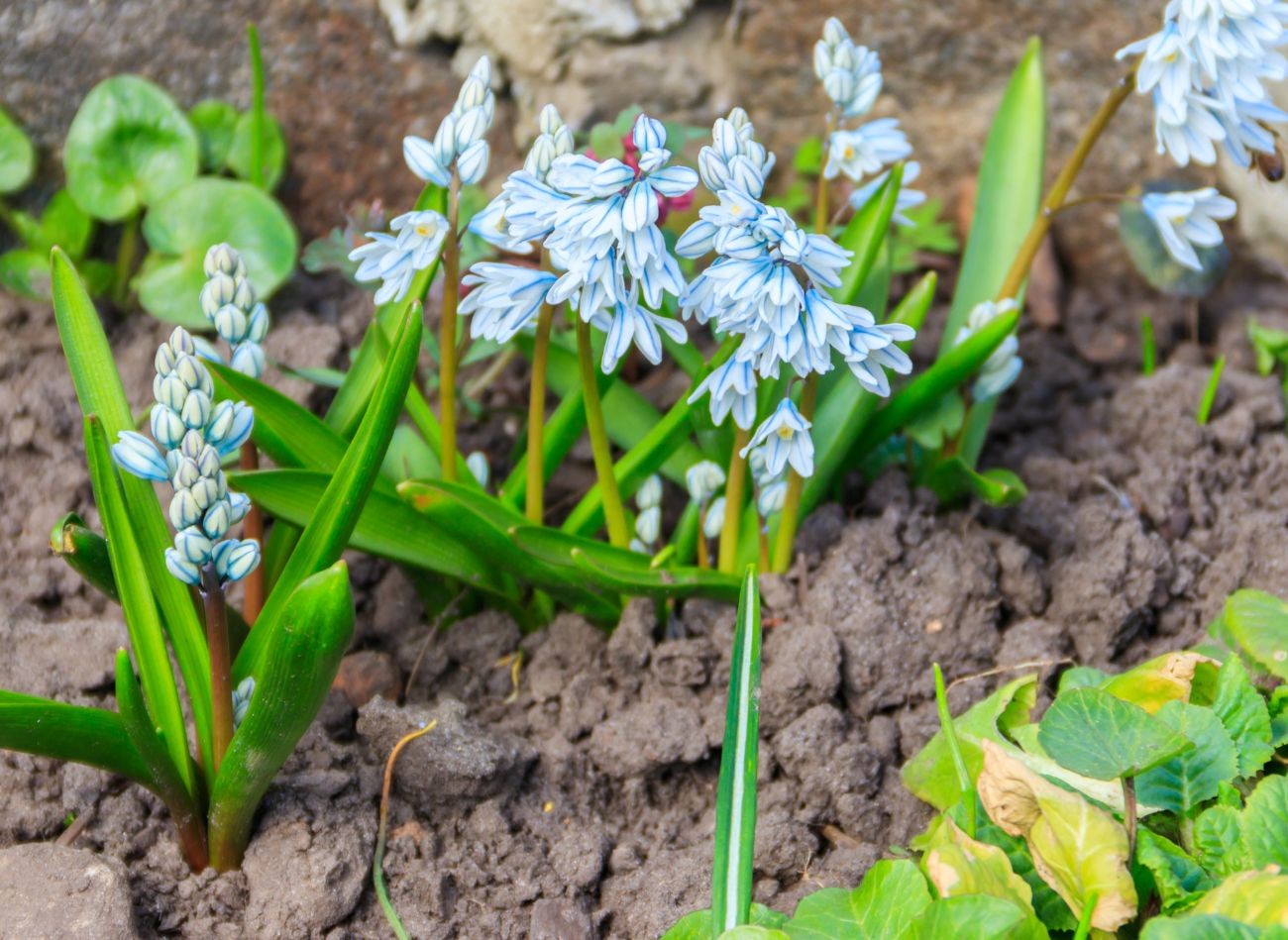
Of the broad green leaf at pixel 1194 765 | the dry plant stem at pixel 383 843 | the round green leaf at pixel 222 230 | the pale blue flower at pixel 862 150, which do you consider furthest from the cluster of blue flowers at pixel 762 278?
the round green leaf at pixel 222 230

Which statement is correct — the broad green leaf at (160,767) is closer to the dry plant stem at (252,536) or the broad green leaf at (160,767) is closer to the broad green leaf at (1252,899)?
the dry plant stem at (252,536)

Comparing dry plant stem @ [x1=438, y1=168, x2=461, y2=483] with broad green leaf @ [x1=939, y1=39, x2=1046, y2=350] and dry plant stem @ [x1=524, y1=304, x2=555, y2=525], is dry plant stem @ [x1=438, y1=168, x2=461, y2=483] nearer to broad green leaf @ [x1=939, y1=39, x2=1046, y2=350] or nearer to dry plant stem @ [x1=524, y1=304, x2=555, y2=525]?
dry plant stem @ [x1=524, y1=304, x2=555, y2=525]

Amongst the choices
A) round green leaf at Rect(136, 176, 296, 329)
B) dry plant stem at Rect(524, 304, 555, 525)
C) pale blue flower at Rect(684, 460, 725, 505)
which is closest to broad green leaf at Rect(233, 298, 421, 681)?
dry plant stem at Rect(524, 304, 555, 525)

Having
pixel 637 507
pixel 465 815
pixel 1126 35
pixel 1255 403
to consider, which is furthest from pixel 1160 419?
pixel 465 815

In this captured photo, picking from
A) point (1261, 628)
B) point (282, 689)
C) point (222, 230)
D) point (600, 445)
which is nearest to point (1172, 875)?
point (1261, 628)

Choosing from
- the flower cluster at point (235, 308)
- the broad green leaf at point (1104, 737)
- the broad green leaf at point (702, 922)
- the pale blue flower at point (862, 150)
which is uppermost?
the pale blue flower at point (862, 150)

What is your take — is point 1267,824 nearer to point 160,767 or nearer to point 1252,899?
point 1252,899

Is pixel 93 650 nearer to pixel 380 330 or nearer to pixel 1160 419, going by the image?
pixel 380 330
